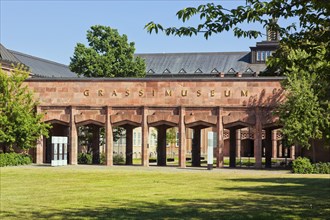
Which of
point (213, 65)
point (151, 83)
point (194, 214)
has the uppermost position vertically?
point (213, 65)

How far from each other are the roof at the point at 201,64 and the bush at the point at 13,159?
2918 inches

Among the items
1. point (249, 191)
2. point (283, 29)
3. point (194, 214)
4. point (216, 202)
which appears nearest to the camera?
point (283, 29)

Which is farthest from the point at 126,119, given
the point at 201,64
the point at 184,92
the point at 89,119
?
the point at 201,64

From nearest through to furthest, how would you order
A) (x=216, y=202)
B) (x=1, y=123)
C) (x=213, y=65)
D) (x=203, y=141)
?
(x=216, y=202) < (x=1, y=123) < (x=203, y=141) < (x=213, y=65)

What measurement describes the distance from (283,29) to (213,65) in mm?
111640

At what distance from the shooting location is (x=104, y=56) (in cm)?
7712

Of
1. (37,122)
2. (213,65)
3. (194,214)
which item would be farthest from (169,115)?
(213,65)

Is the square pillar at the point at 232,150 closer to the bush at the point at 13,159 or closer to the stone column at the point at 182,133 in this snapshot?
the stone column at the point at 182,133

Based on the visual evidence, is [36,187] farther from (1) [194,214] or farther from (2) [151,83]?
(2) [151,83]

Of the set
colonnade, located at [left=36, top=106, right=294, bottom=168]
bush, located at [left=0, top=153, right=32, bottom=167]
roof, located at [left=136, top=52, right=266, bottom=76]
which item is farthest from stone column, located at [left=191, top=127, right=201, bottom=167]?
roof, located at [left=136, top=52, right=266, bottom=76]

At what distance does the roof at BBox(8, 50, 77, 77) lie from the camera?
3831 inches

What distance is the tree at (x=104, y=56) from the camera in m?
76.8

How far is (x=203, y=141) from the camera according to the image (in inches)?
4215

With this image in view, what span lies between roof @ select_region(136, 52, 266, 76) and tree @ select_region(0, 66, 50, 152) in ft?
242
